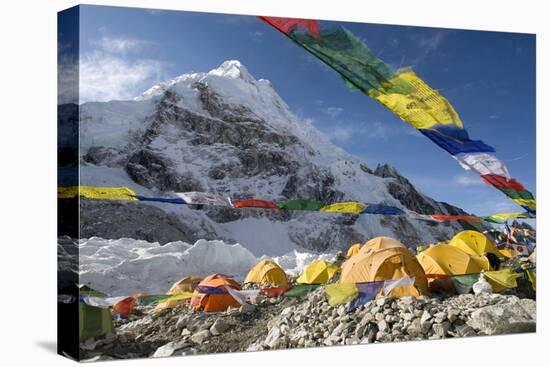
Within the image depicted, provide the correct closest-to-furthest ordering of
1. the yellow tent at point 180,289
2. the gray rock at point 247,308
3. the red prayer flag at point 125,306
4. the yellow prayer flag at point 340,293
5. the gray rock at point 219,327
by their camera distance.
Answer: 1. the red prayer flag at point 125,306
2. the yellow tent at point 180,289
3. the gray rock at point 219,327
4. the gray rock at point 247,308
5. the yellow prayer flag at point 340,293

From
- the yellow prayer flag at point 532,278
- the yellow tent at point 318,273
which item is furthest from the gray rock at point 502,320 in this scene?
the yellow tent at point 318,273

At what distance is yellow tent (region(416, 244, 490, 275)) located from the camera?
9961 mm

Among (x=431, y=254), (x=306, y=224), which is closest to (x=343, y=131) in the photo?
(x=306, y=224)

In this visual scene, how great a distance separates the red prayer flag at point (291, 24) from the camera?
9281 mm

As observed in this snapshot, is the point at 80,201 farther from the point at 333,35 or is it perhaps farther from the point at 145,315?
the point at 333,35

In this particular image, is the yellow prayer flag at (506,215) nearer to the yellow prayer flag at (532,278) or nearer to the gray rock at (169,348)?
the yellow prayer flag at (532,278)

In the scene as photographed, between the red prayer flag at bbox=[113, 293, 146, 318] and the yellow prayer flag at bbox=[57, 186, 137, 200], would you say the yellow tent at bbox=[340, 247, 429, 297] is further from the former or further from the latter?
the yellow prayer flag at bbox=[57, 186, 137, 200]

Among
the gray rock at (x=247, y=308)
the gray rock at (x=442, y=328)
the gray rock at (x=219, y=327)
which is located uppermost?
the gray rock at (x=247, y=308)

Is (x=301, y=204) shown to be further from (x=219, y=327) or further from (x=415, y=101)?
(x=415, y=101)

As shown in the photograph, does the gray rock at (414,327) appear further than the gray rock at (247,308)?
Yes

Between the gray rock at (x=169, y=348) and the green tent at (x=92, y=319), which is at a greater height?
the green tent at (x=92, y=319)

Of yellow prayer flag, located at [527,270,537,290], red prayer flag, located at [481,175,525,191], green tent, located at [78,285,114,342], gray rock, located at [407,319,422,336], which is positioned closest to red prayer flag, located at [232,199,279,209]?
green tent, located at [78,285,114,342]

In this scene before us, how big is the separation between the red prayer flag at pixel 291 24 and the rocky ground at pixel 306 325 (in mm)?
2779

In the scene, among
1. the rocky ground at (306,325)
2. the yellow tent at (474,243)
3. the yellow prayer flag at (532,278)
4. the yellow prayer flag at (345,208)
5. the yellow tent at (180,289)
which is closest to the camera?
the rocky ground at (306,325)
